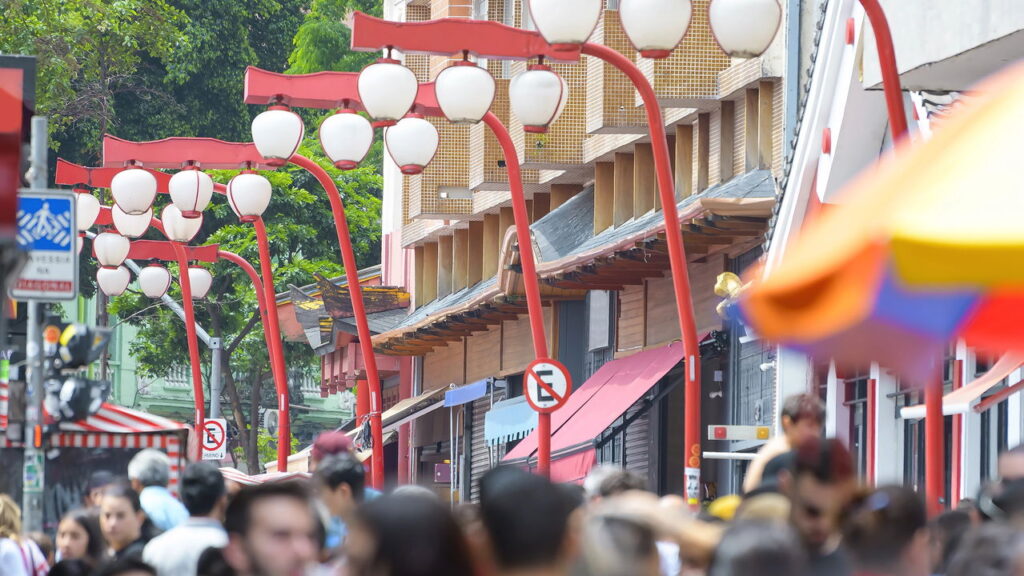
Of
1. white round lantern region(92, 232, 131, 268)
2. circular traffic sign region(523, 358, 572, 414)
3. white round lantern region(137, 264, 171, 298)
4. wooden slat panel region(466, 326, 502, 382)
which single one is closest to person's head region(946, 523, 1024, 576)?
circular traffic sign region(523, 358, 572, 414)

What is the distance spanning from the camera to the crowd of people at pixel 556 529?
4453mm

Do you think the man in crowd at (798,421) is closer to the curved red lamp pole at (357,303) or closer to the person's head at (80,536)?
the person's head at (80,536)

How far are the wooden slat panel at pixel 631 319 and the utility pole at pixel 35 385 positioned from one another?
16.8 m

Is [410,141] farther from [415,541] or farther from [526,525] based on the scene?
[415,541]

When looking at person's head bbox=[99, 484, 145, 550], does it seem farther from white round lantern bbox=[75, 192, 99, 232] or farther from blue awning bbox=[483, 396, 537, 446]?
blue awning bbox=[483, 396, 537, 446]

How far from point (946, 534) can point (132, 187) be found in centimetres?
2074

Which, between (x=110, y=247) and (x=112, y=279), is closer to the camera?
(x=110, y=247)

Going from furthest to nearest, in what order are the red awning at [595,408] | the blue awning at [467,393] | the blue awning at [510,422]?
the blue awning at [467,393]
the blue awning at [510,422]
the red awning at [595,408]

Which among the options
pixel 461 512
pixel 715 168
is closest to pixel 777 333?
pixel 461 512

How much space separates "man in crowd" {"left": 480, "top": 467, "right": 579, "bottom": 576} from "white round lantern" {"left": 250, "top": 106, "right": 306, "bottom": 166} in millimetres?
19047

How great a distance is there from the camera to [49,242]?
11961 mm

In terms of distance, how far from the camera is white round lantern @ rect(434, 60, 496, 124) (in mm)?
18453

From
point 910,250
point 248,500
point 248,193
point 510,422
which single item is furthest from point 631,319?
point 910,250

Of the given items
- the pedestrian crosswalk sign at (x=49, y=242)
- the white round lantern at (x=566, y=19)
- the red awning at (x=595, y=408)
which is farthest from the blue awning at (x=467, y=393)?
the pedestrian crosswalk sign at (x=49, y=242)
